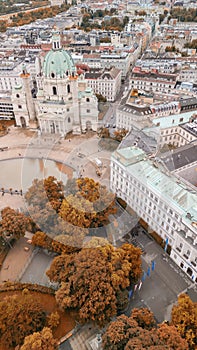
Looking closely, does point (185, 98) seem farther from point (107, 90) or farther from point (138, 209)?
point (138, 209)

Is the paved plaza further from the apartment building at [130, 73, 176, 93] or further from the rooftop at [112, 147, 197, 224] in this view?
the apartment building at [130, 73, 176, 93]

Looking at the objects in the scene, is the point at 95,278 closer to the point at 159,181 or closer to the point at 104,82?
the point at 159,181

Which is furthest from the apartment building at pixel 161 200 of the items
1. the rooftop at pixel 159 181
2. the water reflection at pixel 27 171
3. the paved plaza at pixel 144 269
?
the water reflection at pixel 27 171

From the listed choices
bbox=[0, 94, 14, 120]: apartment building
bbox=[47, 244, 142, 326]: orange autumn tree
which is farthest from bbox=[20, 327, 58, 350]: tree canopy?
bbox=[0, 94, 14, 120]: apartment building

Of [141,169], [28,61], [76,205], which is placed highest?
[28,61]

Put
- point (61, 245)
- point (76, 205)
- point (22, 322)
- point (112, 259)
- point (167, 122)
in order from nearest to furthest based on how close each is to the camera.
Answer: point (22, 322)
point (112, 259)
point (61, 245)
point (76, 205)
point (167, 122)

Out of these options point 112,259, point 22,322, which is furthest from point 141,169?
point 22,322
